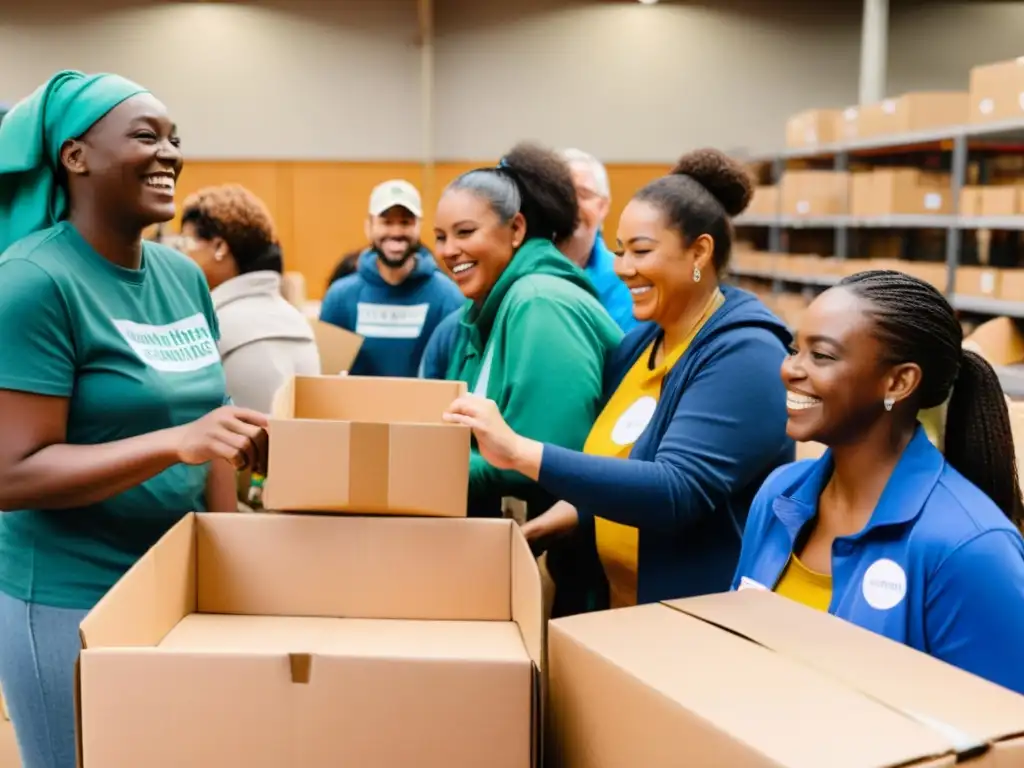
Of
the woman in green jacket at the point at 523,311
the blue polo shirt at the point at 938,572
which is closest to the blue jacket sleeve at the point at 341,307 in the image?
the woman in green jacket at the point at 523,311

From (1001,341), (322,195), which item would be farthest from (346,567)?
(322,195)

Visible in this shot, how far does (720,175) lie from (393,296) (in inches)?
Result: 91.4

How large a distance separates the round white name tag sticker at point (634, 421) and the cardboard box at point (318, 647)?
53cm

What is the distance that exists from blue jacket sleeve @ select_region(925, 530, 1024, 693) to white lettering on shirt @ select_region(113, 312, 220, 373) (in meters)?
1.12

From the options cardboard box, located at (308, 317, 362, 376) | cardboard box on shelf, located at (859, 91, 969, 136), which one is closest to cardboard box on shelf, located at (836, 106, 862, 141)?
cardboard box on shelf, located at (859, 91, 969, 136)

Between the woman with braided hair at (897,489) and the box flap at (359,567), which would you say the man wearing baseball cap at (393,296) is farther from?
the woman with braided hair at (897,489)

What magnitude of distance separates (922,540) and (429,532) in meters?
0.64

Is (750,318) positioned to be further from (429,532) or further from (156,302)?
(156,302)

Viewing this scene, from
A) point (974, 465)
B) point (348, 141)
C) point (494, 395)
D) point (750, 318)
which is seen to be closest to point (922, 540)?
point (974, 465)

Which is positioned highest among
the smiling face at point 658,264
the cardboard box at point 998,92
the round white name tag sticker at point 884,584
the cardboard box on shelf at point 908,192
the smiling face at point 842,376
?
the cardboard box at point 998,92

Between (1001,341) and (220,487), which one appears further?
(1001,341)

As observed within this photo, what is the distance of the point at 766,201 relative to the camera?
330 inches

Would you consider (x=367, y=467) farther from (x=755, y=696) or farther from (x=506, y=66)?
(x=506, y=66)

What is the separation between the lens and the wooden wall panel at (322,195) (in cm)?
1006
